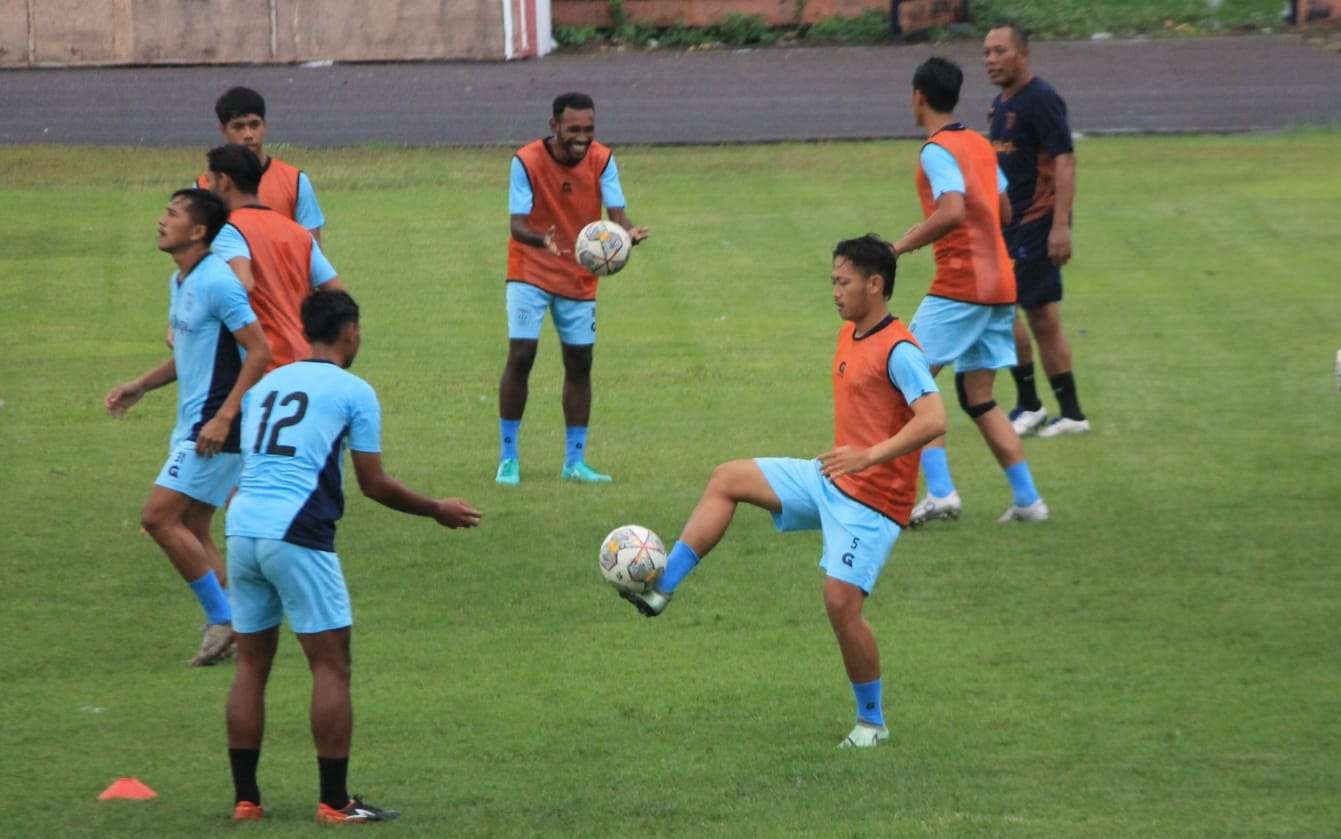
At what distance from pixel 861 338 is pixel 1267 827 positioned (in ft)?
7.61

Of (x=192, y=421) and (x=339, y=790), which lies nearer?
(x=339, y=790)

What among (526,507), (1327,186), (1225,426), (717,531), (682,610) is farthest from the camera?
(1327,186)

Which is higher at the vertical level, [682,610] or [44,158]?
[44,158]

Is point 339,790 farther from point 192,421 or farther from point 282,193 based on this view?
point 282,193

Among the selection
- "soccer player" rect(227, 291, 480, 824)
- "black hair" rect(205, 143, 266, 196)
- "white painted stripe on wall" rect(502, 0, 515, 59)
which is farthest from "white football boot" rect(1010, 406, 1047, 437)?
"white painted stripe on wall" rect(502, 0, 515, 59)

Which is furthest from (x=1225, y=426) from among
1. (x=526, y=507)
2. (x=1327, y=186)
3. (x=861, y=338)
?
(x=1327, y=186)

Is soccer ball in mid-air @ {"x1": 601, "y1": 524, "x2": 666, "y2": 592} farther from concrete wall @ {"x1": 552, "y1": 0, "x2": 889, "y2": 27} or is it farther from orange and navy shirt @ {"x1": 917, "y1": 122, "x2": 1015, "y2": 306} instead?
concrete wall @ {"x1": 552, "y1": 0, "x2": 889, "y2": 27}

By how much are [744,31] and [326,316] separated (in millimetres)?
24313

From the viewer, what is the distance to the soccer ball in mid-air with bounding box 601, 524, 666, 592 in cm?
709

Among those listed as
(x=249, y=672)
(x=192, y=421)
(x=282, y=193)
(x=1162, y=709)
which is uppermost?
(x=282, y=193)

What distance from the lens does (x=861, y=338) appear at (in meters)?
7.32

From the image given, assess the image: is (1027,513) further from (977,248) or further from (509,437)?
(509,437)

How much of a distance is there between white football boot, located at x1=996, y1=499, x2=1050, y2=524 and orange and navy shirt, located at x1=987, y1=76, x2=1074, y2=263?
7.80ft

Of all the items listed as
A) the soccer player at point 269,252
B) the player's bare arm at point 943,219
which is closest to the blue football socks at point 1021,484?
the player's bare arm at point 943,219
